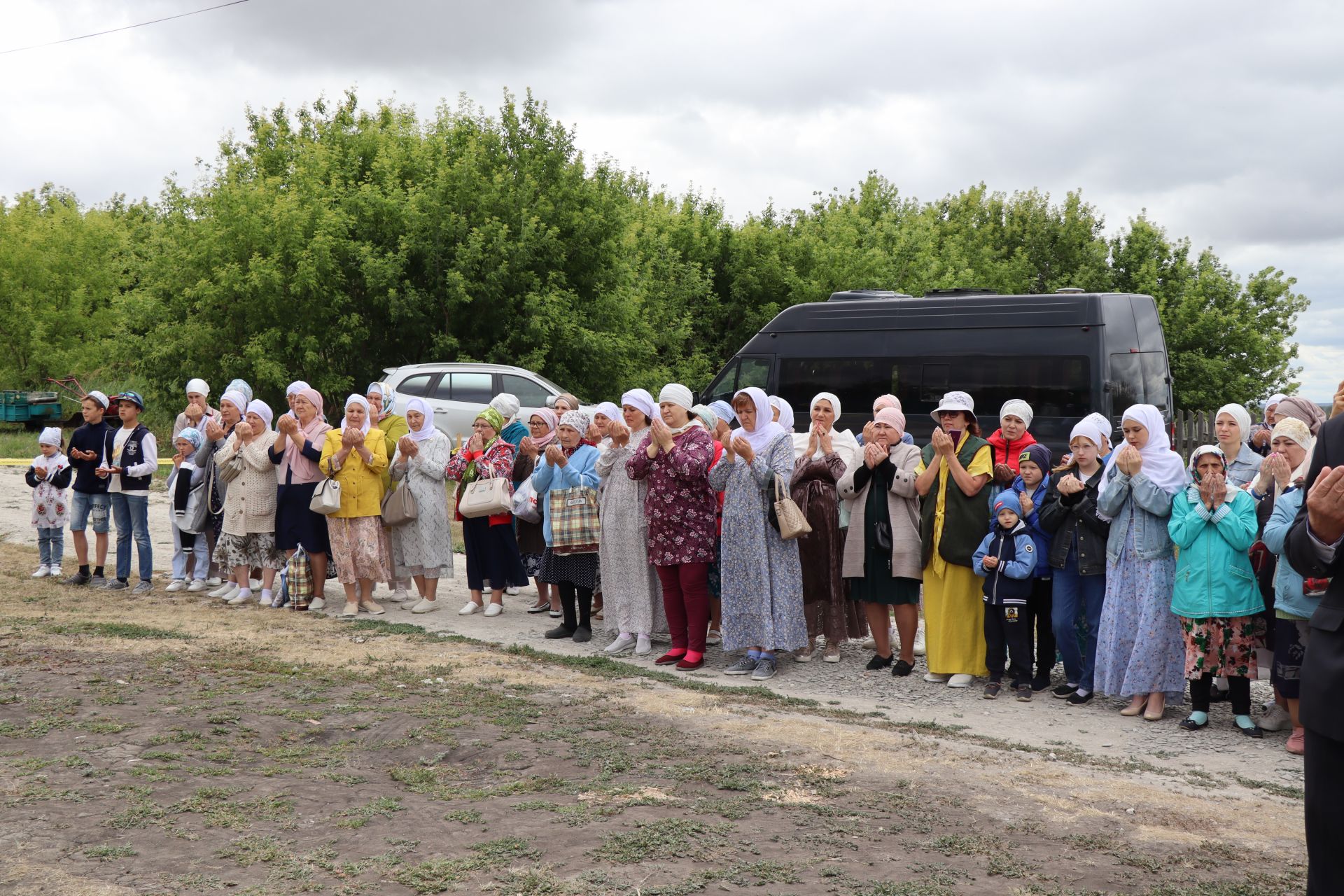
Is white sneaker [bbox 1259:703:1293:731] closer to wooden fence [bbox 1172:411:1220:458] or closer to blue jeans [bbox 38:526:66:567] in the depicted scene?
blue jeans [bbox 38:526:66:567]

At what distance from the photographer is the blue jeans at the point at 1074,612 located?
7008mm

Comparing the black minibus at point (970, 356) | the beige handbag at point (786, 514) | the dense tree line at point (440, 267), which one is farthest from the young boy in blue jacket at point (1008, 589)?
the dense tree line at point (440, 267)

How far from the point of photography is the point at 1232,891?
400 cm

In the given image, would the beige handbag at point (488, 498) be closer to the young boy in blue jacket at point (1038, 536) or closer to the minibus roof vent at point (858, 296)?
the young boy in blue jacket at point (1038, 536)

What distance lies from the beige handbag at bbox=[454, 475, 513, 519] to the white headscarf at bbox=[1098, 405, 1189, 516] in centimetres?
466

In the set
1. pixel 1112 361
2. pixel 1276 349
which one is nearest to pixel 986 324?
pixel 1112 361

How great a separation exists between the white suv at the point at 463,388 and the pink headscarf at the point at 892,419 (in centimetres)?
1026

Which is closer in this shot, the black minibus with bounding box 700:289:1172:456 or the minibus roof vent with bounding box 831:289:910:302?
the black minibus with bounding box 700:289:1172:456

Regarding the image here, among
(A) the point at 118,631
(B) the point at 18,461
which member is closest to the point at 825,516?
(A) the point at 118,631

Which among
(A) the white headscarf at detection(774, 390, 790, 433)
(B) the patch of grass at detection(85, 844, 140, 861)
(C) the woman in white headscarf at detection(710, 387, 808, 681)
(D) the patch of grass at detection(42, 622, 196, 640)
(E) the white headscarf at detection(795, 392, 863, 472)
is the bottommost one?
(B) the patch of grass at detection(85, 844, 140, 861)

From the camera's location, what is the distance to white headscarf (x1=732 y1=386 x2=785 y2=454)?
7848mm

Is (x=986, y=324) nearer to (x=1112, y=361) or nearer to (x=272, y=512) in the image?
(x=1112, y=361)

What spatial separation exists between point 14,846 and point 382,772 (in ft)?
5.02

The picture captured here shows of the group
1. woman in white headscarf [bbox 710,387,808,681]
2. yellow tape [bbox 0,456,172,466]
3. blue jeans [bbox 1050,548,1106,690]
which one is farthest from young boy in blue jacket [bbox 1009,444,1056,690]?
yellow tape [bbox 0,456,172,466]
